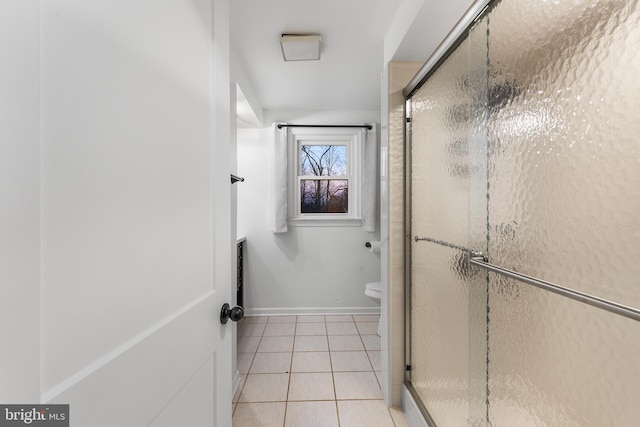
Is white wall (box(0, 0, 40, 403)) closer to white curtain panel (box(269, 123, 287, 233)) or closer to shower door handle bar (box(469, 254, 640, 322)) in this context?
shower door handle bar (box(469, 254, 640, 322))

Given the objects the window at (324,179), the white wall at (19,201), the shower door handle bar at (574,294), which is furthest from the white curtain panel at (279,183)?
the white wall at (19,201)

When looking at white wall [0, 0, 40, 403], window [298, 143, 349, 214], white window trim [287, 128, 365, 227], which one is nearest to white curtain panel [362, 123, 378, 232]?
white window trim [287, 128, 365, 227]

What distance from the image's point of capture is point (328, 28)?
5.92 feet

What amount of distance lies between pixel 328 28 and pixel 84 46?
1680mm

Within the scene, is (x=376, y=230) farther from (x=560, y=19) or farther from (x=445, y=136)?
(x=560, y=19)

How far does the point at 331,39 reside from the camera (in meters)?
1.92

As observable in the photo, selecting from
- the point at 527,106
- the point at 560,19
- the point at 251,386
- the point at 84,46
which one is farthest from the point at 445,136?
the point at 251,386

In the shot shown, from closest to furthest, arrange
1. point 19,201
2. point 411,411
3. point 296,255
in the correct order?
point 19,201 → point 411,411 → point 296,255

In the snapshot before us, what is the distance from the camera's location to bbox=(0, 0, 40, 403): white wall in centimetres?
34

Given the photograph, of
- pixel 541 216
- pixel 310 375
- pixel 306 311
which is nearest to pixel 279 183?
pixel 306 311

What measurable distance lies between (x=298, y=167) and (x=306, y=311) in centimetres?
164

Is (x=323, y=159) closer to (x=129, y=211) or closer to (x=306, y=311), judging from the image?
(x=306, y=311)

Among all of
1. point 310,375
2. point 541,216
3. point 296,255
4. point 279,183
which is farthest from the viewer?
point 296,255

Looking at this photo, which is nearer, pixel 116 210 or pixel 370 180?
pixel 116 210
